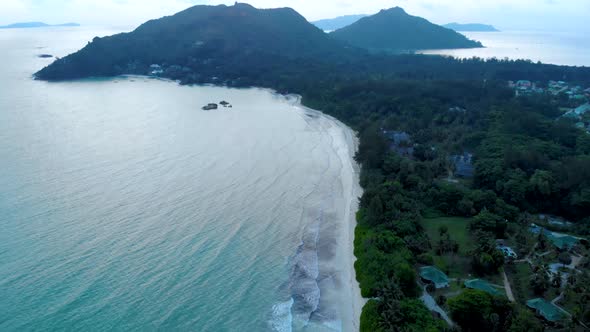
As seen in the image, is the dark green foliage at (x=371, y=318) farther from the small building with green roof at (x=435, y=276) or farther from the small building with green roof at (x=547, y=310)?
the small building with green roof at (x=547, y=310)

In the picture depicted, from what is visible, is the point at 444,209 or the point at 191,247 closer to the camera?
the point at 191,247

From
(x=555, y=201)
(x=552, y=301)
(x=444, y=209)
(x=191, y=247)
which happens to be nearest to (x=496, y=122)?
(x=555, y=201)

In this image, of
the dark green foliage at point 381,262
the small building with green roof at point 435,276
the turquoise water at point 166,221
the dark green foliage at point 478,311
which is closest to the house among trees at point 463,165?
the turquoise water at point 166,221

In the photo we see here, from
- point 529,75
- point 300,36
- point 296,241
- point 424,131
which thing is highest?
point 300,36

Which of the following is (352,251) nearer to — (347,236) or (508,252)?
(347,236)

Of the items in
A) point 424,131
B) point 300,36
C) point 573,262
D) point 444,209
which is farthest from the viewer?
point 300,36

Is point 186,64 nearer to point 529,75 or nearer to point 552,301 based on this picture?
point 529,75

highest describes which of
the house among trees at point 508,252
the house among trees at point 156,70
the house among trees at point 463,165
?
the house among trees at point 156,70
